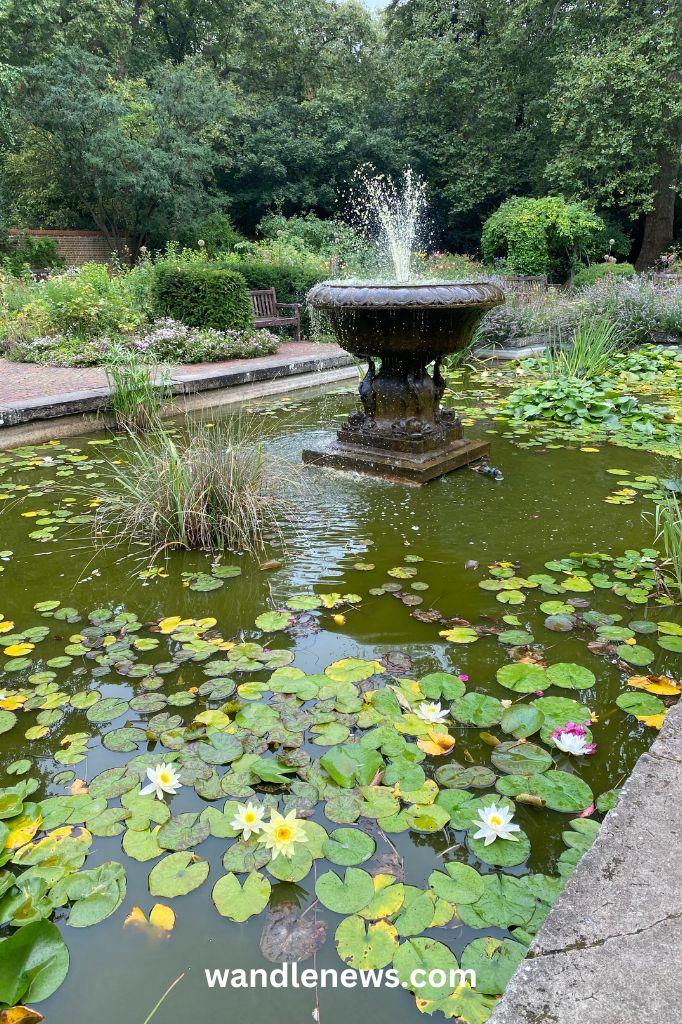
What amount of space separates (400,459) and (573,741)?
8.09 feet

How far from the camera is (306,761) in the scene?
1753 mm

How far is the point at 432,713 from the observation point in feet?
6.12

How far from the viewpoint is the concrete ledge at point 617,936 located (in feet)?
2.92

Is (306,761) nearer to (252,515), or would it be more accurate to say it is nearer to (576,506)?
(252,515)

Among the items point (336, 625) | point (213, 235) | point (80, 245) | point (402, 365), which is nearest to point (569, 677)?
point (336, 625)

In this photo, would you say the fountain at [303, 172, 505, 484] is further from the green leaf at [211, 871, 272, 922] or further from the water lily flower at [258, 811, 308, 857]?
the green leaf at [211, 871, 272, 922]

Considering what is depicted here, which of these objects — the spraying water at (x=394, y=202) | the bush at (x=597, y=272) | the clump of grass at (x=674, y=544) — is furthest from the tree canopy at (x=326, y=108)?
the clump of grass at (x=674, y=544)

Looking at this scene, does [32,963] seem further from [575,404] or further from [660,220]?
[660,220]

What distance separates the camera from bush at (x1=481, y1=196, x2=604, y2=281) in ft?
48.0

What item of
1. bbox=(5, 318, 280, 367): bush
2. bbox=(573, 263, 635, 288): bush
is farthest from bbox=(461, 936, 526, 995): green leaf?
bbox=(573, 263, 635, 288): bush

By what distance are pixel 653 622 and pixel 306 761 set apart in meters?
1.40

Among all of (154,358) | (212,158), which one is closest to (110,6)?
(212,158)

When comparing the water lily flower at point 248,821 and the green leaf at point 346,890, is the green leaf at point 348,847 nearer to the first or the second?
the green leaf at point 346,890

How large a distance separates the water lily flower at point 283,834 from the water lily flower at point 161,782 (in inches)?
10.9
